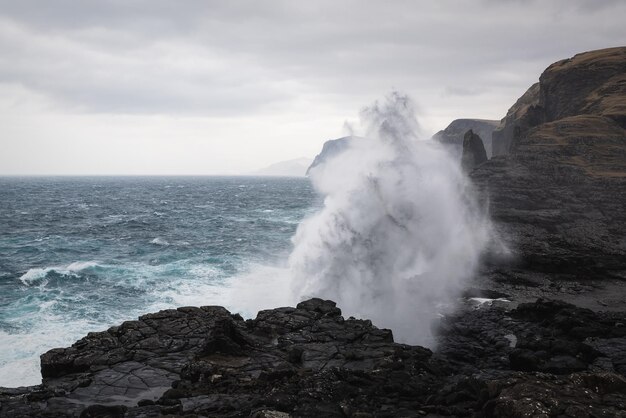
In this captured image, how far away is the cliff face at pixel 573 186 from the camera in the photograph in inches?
1266

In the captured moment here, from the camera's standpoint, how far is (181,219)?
7406cm

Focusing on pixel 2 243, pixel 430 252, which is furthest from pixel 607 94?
pixel 2 243

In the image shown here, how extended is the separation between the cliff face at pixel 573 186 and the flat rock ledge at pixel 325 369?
10911 millimetres

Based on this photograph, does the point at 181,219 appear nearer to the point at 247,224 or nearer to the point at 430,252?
the point at 247,224

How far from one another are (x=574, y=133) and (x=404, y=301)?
117 ft

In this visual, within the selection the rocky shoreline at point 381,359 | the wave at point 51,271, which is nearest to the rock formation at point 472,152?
the rocky shoreline at point 381,359

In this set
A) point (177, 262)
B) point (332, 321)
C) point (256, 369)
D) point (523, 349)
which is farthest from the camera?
point (177, 262)

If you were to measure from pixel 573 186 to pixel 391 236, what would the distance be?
20026 mm

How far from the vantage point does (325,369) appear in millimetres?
15305

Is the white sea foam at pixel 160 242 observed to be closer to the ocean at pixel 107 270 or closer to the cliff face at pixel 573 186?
the ocean at pixel 107 270

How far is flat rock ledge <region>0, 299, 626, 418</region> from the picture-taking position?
11656 mm

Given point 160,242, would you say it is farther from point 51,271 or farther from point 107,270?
point 51,271

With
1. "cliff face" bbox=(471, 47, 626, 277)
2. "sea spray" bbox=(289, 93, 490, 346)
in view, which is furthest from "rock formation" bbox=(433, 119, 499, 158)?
"sea spray" bbox=(289, 93, 490, 346)

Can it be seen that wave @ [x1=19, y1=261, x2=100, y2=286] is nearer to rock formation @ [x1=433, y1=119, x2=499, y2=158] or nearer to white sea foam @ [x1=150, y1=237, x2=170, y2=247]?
white sea foam @ [x1=150, y1=237, x2=170, y2=247]
